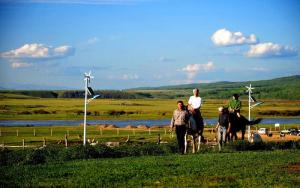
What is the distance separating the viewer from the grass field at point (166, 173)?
12.1 m

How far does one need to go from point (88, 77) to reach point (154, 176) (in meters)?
26.4

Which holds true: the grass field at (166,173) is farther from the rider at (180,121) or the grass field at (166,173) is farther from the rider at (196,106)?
the rider at (196,106)

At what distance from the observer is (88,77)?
39.1m

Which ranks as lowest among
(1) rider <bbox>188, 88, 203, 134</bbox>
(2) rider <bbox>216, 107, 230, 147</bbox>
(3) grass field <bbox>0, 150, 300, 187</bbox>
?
(3) grass field <bbox>0, 150, 300, 187</bbox>

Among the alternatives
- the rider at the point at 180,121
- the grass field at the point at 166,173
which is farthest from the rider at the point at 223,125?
the grass field at the point at 166,173

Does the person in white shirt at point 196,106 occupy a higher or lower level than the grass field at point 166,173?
higher

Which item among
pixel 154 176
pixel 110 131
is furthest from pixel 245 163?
pixel 110 131

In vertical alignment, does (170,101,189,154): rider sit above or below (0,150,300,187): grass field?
above

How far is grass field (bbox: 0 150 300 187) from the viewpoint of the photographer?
12094 millimetres

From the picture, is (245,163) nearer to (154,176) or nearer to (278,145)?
(154,176)

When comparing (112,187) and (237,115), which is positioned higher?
(237,115)

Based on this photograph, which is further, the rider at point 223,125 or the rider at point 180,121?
the rider at point 223,125

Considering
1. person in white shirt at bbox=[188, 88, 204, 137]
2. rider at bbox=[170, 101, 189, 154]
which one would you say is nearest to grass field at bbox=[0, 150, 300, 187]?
rider at bbox=[170, 101, 189, 154]

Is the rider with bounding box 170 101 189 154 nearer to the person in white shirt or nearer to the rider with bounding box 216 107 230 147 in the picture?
the person in white shirt
